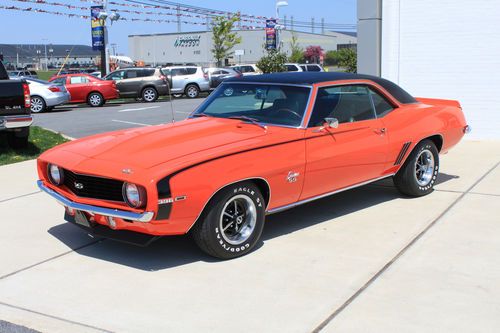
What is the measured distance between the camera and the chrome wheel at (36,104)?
19953mm

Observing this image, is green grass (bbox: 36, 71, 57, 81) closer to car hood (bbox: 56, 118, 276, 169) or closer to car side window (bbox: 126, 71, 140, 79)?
car side window (bbox: 126, 71, 140, 79)

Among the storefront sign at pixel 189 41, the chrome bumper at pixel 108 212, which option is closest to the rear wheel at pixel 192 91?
the chrome bumper at pixel 108 212

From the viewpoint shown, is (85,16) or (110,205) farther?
(85,16)

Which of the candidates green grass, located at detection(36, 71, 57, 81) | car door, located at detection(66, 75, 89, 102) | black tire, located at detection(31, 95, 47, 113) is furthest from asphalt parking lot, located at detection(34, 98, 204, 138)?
green grass, located at detection(36, 71, 57, 81)

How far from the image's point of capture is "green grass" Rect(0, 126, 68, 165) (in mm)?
9773

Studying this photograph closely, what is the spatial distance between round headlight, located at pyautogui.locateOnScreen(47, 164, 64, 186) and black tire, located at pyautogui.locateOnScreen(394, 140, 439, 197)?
3.64m

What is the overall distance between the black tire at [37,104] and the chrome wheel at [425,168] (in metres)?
16.2

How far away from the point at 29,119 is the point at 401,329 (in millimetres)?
7642

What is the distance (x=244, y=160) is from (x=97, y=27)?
2901 cm

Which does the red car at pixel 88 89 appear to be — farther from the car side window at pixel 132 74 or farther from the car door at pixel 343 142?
the car door at pixel 343 142

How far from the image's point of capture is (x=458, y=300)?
4.00 meters

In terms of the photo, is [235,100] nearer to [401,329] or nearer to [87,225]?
[87,225]

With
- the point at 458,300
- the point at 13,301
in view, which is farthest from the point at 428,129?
the point at 13,301

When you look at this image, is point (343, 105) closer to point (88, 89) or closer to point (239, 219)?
point (239, 219)
